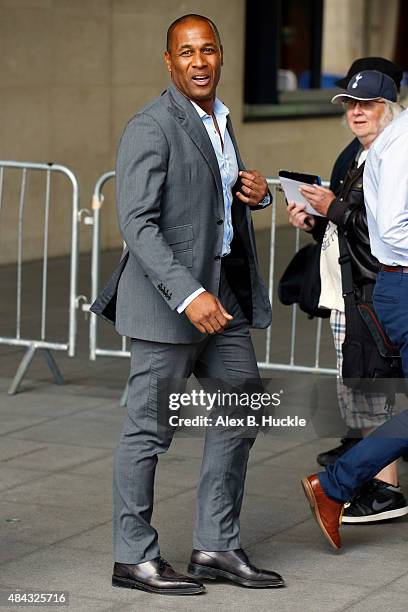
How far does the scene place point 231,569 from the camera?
4934mm

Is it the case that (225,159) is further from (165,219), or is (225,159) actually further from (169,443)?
(169,443)

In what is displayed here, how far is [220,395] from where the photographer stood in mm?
4953

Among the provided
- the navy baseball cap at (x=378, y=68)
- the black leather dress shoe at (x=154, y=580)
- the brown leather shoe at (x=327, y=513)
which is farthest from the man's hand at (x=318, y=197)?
the black leather dress shoe at (x=154, y=580)

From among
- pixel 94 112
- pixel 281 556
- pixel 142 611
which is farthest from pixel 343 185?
pixel 94 112

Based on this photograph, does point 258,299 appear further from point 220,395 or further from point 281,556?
point 281,556

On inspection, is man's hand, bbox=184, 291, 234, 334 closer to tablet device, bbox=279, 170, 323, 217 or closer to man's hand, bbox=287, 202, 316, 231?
tablet device, bbox=279, 170, 323, 217

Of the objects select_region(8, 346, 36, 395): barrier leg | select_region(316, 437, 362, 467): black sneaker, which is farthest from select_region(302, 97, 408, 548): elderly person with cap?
select_region(8, 346, 36, 395): barrier leg

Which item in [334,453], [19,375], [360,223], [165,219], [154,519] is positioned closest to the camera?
[165,219]

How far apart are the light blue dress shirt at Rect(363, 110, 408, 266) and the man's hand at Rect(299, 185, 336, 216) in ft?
2.42

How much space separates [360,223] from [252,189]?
3.39 feet

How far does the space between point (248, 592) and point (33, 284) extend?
7180 millimetres

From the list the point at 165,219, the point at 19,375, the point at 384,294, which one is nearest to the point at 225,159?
the point at 165,219

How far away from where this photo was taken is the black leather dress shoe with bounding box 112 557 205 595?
15.8 ft

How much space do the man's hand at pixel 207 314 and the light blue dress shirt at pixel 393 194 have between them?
0.76 m
